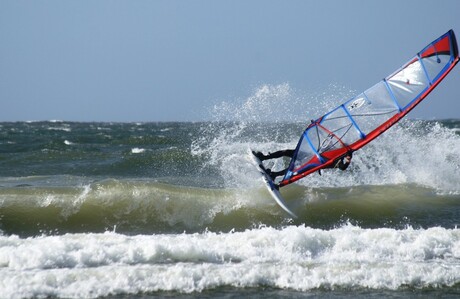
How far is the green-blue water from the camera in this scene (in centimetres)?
512

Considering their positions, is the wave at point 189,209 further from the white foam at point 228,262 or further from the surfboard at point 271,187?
the white foam at point 228,262

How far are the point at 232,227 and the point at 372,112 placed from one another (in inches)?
111

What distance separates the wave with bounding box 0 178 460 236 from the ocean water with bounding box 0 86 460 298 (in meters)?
0.02

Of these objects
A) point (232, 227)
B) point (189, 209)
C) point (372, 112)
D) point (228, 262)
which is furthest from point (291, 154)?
point (228, 262)

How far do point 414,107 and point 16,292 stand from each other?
614 centimetres

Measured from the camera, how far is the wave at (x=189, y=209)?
7754 mm

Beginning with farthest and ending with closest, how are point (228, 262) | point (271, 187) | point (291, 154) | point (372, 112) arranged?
point (372, 112) → point (291, 154) → point (271, 187) → point (228, 262)

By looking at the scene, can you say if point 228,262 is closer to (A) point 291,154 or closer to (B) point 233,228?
(B) point 233,228

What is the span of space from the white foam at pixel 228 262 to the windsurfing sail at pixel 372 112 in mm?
→ 2110

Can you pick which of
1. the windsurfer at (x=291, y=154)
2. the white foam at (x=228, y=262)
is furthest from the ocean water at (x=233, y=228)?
the windsurfer at (x=291, y=154)

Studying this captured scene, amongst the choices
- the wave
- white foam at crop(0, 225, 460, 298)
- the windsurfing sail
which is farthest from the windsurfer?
Answer: white foam at crop(0, 225, 460, 298)

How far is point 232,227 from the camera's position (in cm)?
782

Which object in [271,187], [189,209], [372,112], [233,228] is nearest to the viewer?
[233,228]

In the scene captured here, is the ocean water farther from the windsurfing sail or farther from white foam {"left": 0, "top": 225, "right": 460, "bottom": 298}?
the windsurfing sail
